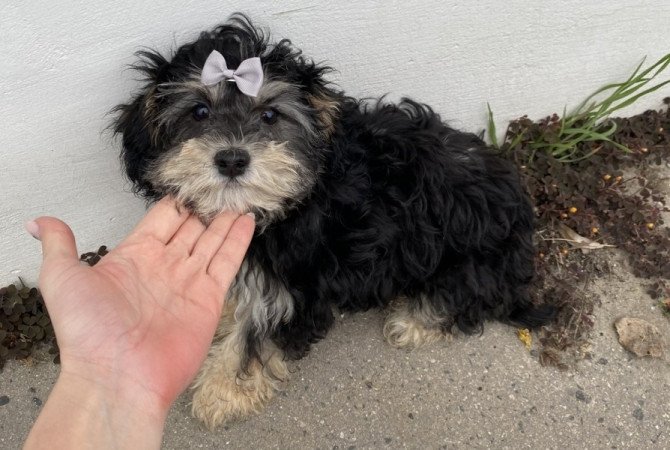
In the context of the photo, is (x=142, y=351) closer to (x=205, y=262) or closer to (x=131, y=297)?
(x=131, y=297)

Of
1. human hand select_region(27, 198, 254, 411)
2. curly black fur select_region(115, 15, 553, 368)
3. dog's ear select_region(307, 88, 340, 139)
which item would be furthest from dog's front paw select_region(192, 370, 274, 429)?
dog's ear select_region(307, 88, 340, 139)

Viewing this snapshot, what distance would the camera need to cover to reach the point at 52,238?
166cm

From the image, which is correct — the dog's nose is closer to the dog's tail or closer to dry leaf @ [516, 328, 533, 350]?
the dog's tail

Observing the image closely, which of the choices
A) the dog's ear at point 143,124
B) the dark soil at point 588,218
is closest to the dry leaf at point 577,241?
the dark soil at point 588,218

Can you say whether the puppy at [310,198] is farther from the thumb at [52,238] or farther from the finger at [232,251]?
the thumb at [52,238]

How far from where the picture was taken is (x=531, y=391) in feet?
8.87

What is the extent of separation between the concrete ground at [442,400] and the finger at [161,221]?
1004mm

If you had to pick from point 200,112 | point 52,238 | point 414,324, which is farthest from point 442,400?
point 52,238

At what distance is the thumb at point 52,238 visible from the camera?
5.41 ft

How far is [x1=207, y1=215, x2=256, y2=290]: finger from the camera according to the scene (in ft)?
6.60

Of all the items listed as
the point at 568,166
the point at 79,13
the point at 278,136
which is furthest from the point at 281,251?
the point at 568,166

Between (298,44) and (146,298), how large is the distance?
1208mm

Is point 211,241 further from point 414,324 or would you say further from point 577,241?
point 577,241

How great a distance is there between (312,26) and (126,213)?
49.5 inches
